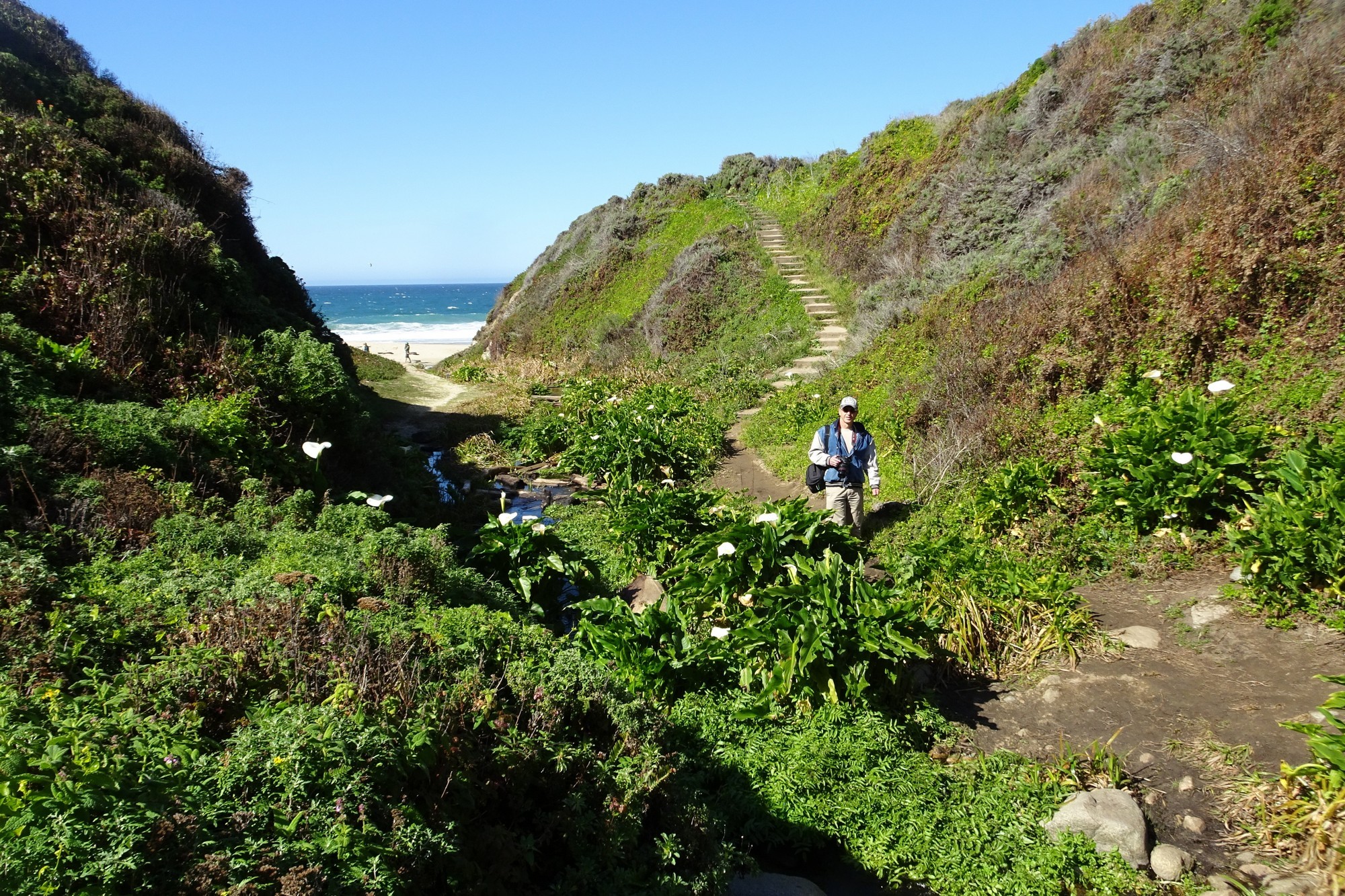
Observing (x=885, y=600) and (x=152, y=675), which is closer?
(x=152, y=675)

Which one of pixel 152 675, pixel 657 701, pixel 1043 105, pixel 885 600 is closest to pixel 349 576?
pixel 152 675

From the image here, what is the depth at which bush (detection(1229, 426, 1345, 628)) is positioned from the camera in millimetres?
4844

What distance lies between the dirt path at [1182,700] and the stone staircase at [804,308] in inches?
391

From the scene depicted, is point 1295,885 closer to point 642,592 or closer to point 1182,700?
point 1182,700

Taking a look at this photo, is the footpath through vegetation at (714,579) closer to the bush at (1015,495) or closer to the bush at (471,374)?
the bush at (1015,495)

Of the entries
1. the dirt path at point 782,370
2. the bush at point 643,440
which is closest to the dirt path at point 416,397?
the bush at point 643,440

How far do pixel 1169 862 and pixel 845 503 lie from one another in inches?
170

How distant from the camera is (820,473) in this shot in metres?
7.67

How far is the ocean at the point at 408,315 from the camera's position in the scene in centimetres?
7862

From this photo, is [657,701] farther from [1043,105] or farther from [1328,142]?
[1043,105]

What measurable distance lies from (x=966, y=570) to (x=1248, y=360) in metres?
3.71

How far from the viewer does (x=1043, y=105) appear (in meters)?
16.3

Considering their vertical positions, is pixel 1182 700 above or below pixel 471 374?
below

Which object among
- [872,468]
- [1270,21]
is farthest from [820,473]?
[1270,21]
